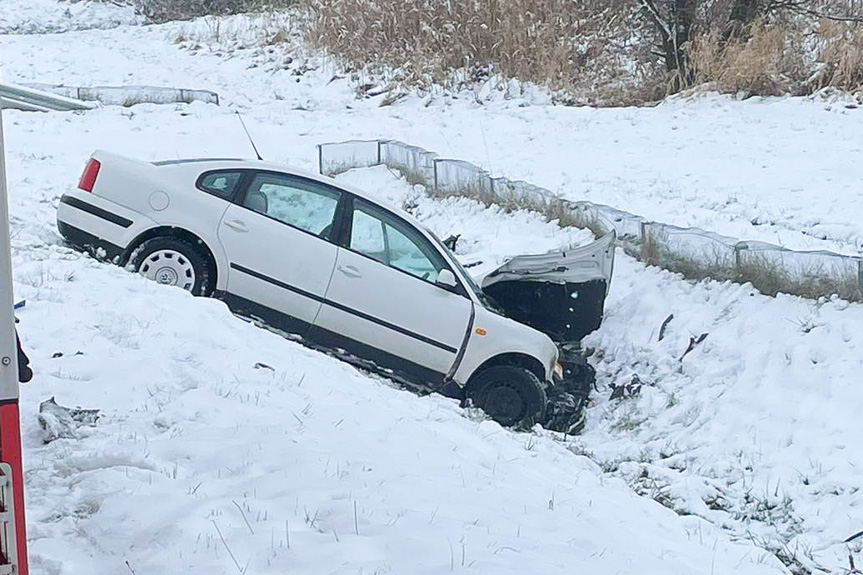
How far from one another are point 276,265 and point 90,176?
5.17 feet

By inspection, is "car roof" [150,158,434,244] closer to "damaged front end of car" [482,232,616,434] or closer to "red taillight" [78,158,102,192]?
"red taillight" [78,158,102,192]

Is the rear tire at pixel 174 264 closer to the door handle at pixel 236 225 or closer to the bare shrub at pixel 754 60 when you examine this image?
the door handle at pixel 236 225

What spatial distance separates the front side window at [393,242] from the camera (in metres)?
7.98

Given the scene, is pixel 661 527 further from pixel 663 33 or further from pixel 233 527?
pixel 663 33

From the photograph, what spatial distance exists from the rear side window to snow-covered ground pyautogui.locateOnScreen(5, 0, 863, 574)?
2.97ft

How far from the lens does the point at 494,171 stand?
44.5 ft

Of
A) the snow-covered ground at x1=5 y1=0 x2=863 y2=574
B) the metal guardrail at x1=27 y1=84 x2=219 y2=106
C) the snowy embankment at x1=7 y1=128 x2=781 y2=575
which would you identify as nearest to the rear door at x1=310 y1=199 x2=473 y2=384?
the snowy embankment at x1=7 y1=128 x2=781 y2=575

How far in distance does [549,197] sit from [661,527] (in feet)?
21.0

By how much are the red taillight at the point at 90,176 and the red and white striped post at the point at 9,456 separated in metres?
5.54

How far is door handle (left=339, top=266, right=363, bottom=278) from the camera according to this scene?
309 inches

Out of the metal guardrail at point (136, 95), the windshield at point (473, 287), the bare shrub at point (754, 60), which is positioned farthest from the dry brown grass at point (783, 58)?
the windshield at point (473, 287)

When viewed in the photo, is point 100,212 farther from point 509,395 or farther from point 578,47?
point 578,47

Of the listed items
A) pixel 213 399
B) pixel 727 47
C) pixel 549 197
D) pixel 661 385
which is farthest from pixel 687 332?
pixel 727 47

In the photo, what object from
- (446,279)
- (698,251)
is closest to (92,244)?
(446,279)
